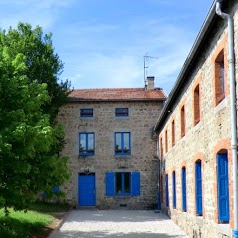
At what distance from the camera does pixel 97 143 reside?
29219 mm

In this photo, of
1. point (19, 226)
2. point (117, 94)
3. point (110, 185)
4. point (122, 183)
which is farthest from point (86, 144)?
point (19, 226)

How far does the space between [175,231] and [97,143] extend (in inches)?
534

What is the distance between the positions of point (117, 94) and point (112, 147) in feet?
12.2

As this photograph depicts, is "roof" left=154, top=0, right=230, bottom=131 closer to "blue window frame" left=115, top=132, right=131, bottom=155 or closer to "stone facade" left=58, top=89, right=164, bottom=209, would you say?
"stone facade" left=58, top=89, right=164, bottom=209

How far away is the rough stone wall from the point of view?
28781 millimetres

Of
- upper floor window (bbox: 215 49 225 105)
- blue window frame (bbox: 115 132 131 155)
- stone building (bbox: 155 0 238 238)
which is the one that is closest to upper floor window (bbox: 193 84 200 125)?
stone building (bbox: 155 0 238 238)

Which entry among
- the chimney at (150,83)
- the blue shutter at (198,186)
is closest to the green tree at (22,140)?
the blue shutter at (198,186)

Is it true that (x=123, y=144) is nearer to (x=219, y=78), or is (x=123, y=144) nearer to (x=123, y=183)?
(x=123, y=183)

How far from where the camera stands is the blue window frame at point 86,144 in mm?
29219

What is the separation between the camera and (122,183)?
28938 mm

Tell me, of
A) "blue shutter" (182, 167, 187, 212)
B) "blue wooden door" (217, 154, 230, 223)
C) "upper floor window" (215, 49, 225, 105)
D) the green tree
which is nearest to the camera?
"blue wooden door" (217, 154, 230, 223)

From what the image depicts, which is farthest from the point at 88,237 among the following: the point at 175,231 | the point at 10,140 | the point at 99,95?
the point at 99,95

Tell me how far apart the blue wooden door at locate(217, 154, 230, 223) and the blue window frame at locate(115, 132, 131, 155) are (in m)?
18.7

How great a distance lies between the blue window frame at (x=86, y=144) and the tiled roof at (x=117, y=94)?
2417 mm
